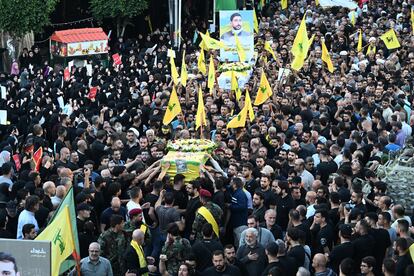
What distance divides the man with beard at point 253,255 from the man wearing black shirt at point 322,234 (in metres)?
0.97

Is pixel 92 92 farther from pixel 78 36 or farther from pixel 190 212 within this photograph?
pixel 190 212

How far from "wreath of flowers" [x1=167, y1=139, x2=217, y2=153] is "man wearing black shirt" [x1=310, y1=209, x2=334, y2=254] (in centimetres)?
405

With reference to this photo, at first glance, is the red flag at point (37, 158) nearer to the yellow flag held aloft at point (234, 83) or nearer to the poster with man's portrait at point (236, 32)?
the yellow flag held aloft at point (234, 83)

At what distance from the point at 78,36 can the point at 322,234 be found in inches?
847

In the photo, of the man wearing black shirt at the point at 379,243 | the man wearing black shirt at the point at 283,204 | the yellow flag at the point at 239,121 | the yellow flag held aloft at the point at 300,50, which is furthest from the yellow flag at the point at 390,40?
the man wearing black shirt at the point at 379,243

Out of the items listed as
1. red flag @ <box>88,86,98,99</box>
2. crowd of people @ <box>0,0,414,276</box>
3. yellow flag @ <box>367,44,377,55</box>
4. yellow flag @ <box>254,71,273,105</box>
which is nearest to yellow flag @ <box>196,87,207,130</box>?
crowd of people @ <box>0,0,414,276</box>

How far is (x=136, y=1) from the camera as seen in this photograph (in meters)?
40.4

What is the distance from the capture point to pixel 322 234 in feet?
50.8

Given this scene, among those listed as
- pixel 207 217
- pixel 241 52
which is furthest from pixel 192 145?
pixel 241 52

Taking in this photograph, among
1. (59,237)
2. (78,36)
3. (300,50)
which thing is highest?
(59,237)

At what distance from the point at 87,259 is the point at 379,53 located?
18003mm

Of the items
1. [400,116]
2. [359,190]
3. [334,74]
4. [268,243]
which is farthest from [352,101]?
[268,243]

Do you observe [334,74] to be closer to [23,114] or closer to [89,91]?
[89,91]

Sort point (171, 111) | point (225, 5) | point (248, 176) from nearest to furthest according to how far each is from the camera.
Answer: point (248, 176) → point (171, 111) → point (225, 5)
